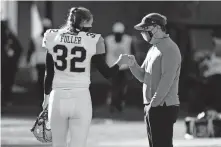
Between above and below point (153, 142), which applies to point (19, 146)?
below

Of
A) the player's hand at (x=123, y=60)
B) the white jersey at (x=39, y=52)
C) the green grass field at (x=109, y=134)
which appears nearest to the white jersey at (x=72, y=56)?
the player's hand at (x=123, y=60)

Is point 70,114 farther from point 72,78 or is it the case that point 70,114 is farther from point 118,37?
point 118,37

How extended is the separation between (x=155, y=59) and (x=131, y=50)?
8.02 metres

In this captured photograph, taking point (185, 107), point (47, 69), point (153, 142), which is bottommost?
point (185, 107)

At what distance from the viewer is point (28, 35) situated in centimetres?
Result: 1802

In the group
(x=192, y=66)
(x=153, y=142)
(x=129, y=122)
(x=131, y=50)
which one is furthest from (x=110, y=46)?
(x=153, y=142)

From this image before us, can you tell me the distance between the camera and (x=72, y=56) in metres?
6.40

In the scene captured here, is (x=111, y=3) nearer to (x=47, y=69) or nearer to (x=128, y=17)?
(x=128, y=17)

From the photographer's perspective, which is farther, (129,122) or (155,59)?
(129,122)

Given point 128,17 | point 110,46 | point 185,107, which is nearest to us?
point 110,46

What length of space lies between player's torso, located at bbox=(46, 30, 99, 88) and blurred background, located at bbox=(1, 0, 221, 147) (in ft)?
26.0

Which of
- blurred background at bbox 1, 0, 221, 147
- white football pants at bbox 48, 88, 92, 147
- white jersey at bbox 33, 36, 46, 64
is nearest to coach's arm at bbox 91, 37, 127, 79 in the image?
white football pants at bbox 48, 88, 92, 147

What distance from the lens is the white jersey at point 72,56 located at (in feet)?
A: 21.0

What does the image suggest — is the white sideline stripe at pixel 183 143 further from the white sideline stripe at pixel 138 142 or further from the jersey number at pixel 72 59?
the jersey number at pixel 72 59
